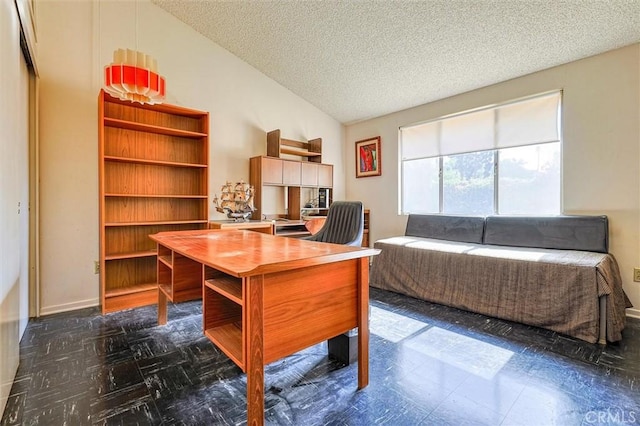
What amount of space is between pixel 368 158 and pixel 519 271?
9.51 feet

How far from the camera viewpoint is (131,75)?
1.97 m

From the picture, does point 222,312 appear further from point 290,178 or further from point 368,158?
point 368,158

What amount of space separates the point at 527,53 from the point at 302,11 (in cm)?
223

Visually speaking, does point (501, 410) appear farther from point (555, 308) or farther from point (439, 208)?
point (439, 208)

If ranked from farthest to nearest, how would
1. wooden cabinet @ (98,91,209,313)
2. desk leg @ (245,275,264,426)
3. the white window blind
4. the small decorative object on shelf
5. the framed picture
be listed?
the framed picture
the small decorative object on shelf
the white window blind
wooden cabinet @ (98,91,209,313)
desk leg @ (245,275,264,426)

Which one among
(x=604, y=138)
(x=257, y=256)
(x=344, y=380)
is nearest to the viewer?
(x=257, y=256)

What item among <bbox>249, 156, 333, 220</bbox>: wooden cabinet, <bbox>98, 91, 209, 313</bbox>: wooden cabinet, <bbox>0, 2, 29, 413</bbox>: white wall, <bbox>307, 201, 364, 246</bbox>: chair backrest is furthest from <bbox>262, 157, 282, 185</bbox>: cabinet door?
<bbox>0, 2, 29, 413</bbox>: white wall

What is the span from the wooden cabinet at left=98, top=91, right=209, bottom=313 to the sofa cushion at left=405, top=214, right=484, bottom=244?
8.74 feet

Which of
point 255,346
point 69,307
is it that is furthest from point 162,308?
point 255,346

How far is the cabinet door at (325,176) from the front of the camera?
4.55 metres

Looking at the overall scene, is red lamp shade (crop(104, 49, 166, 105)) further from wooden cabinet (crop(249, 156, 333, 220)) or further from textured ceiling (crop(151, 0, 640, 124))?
wooden cabinet (crop(249, 156, 333, 220))

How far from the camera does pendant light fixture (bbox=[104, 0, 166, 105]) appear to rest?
196 centimetres

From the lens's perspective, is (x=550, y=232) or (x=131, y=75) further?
(x=550, y=232)

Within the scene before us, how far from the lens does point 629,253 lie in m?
2.68
